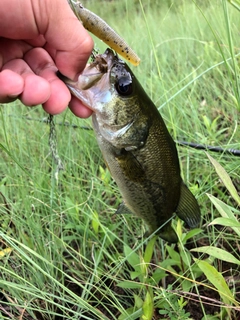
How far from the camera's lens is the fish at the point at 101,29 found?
47.1 inches

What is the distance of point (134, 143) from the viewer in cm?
130

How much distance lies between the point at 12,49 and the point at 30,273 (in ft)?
2.79

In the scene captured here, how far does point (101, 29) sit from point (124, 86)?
0.19 meters

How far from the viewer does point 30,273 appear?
141 cm

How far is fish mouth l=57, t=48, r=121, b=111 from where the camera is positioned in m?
1.20

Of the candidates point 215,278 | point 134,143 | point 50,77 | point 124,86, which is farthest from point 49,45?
point 215,278

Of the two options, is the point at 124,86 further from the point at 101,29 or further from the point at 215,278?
the point at 215,278

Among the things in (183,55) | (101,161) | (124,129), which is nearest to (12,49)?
Answer: (124,129)

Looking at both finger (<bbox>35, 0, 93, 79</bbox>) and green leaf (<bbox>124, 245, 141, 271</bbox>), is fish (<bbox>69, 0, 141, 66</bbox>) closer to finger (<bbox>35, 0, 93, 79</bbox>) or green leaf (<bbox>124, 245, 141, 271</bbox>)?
finger (<bbox>35, 0, 93, 79</bbox>)

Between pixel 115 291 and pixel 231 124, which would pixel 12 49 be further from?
pixel 231 124

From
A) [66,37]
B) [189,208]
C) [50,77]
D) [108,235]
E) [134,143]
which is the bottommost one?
[108,235]

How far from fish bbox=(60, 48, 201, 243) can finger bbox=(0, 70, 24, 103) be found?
171 millimetres

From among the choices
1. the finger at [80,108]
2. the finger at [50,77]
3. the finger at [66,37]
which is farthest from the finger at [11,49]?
the finger at [80,108]

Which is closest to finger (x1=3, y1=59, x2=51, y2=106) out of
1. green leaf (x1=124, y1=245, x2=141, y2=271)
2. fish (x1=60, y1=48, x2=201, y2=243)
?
fish (x1=60, y1=48, x2=201, y2=243)
